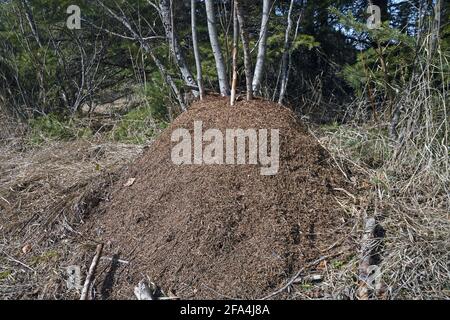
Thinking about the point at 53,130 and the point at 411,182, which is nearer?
the point at 411,182

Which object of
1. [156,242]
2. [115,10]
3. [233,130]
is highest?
[115,10]

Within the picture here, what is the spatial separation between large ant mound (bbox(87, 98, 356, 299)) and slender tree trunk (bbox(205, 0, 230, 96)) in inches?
10.8

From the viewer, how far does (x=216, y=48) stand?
350 centimetres

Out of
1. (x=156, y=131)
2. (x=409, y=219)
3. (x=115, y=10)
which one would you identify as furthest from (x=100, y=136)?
(x=409, y=219)

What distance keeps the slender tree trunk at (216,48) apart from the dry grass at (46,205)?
1.04 m

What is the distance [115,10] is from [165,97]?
132 cm

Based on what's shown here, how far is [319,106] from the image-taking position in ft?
17.4

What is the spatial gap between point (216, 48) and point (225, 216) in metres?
1.45

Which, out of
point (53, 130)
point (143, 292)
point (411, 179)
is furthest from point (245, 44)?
point (53, 130)

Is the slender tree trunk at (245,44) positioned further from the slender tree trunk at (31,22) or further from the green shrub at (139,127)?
the slender tree trunk at (31,22)

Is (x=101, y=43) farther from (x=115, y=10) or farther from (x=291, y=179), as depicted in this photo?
(x=291, y=179)

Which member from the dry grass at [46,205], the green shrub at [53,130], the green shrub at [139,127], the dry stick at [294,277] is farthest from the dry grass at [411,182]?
the green shrub at [53,130]

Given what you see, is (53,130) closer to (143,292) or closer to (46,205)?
(46,205)

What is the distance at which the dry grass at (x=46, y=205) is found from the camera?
2722 mm
